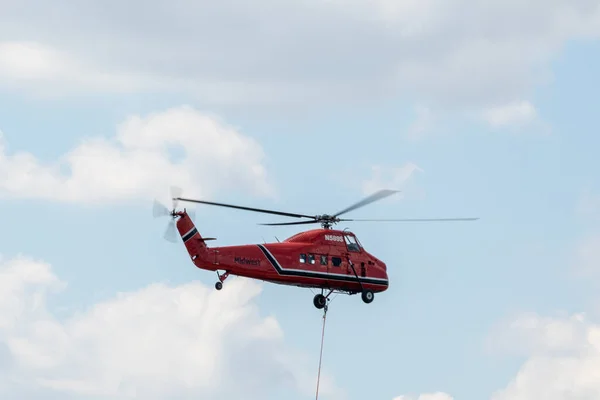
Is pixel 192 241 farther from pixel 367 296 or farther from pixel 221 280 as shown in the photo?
pixel 367 296

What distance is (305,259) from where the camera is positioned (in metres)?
109

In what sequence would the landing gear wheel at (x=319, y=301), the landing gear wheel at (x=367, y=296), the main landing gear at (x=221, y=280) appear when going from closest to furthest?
1. the main landing gear at (x=221, y=280)
2. the landing gear wheel at (x=319, y=301)
3. the landing gear wheel at (x=367, y=296)

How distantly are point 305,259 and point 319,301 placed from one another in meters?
4.14

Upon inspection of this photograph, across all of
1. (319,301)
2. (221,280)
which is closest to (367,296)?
(319,301)

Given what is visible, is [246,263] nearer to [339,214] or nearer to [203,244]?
[203,244]

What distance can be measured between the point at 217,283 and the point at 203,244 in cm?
312

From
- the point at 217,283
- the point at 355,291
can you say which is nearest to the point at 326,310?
the point at 355,291

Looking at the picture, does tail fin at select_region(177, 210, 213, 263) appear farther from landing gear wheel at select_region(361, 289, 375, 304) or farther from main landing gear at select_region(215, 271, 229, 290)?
landing gear wheel at select_region(361, 289, 375, 304)

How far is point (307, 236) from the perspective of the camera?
111 meters

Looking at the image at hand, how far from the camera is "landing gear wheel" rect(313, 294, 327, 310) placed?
11119cm

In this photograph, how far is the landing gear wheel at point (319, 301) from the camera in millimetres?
111188

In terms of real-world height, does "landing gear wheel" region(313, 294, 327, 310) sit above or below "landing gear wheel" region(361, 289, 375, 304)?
below

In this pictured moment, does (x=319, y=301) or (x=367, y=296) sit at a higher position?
(x=367, y=296)

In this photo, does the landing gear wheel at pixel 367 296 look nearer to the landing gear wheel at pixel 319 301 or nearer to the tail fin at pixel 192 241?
the landing gear wheel at pixel 319 301
